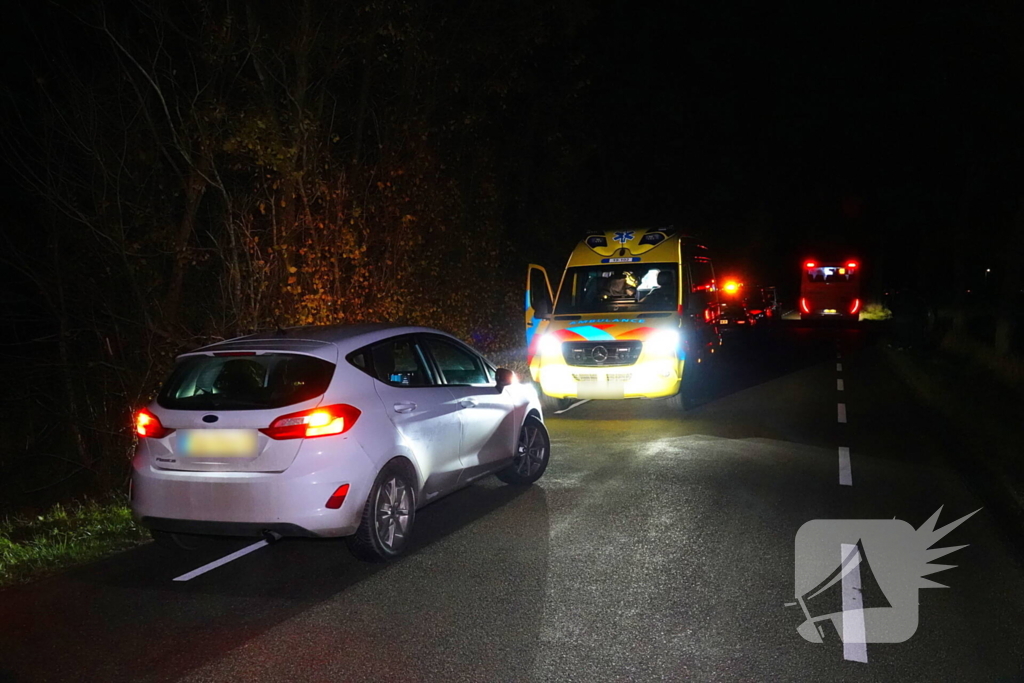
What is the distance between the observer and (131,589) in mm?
5941

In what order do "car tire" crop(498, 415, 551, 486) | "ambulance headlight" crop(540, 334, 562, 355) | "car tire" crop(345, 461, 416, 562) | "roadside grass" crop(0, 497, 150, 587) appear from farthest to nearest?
1. "ambulance headlight" crop(540, 334, 562, 355)
2. "car tire" crop(498, 415, 551, 486)
3. "roadside grass" crop(0, 497, 150, 587)
4. "car tire" crop(345, 461, 416, 562)

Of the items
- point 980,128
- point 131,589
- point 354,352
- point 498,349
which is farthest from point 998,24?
point 131,589

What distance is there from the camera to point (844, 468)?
945 centimetres

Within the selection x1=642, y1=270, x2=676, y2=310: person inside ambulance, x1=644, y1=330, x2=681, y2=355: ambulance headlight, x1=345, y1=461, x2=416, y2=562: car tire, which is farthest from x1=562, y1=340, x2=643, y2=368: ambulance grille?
x1=345, y1=461, x2=416, y2=562: car tire

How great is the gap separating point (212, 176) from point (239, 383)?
6577 millimetres

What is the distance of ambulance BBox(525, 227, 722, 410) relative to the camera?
13.1 metres

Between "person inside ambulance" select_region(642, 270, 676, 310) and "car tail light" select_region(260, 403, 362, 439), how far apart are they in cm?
851

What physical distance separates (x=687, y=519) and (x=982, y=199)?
21.8m

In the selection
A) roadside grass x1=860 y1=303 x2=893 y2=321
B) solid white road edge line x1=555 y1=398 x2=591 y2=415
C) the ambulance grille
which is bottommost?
roadside grass x1=860 y1=303 x2=893 y2=321

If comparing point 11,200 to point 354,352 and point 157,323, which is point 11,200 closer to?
point 157,323

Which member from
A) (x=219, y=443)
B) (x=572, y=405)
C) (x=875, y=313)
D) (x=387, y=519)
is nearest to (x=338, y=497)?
(x=387, y=519)

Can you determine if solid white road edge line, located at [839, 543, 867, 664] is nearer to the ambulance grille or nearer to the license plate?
the license plate

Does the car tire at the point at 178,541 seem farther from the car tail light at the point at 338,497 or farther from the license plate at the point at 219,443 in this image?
the car tail light at the point at 338,497

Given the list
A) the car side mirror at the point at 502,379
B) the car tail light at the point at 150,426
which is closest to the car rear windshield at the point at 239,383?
the car tail light at the point at 150,426
